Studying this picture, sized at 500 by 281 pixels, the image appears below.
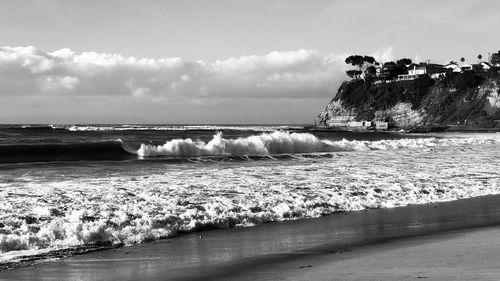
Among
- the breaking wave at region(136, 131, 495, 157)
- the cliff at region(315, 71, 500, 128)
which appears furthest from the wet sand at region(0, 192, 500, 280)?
the cliff at region(315, 71, 500, 128)

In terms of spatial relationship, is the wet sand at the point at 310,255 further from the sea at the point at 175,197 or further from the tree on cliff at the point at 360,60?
the tree on cliff at the point at 360,60

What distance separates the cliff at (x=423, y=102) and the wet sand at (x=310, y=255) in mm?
101685

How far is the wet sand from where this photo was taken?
236 inches

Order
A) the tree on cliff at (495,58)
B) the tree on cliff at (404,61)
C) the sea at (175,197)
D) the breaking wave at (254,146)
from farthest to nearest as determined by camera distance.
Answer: the tree on cliff at (404,61) < the tree on cliff at (495,58) < the breaking wave at (254,146) < the sea at (175,197)

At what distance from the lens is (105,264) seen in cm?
661

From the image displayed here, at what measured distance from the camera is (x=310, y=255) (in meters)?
7.12

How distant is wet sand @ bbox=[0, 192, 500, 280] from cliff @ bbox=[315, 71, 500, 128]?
101685 mm

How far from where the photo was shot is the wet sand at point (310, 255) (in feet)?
19.6

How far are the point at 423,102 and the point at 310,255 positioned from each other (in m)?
130

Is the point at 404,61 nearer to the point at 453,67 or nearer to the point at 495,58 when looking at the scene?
the point at 453,67

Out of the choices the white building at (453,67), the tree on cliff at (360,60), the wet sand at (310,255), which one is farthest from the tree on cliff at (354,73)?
the wet sand at (310,255)

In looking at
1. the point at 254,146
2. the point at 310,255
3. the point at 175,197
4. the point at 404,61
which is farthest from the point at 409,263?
the point at 404,61

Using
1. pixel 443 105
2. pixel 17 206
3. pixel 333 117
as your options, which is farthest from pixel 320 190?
pixel 333 117

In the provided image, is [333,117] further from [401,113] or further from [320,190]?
[320,190]
